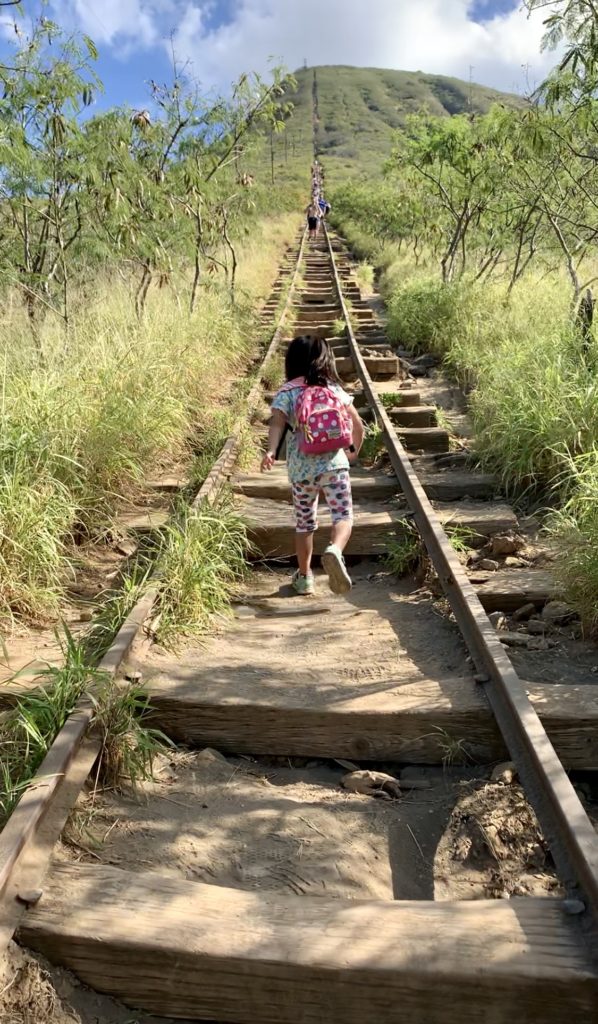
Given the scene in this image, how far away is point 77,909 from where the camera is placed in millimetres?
1909

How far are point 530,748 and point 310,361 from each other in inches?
92.1

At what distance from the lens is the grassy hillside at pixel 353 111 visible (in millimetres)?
89188

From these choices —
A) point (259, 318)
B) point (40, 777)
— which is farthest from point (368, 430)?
point (259, 318)

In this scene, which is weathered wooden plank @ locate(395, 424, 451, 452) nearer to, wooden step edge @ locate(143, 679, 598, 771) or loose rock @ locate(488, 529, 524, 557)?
loose rock @ locate(488, 529, 524, 557)

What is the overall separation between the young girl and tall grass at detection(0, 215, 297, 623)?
1286mm

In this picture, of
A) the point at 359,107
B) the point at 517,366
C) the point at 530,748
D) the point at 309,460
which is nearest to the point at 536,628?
the point at 530,748

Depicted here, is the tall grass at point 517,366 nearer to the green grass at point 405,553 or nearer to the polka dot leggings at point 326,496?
the green grass at point 405,553

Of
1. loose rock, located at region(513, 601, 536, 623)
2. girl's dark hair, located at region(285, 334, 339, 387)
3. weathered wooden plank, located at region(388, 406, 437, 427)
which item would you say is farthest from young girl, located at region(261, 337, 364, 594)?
weathered wooden plank, located at region(388, 406, 437, 427)

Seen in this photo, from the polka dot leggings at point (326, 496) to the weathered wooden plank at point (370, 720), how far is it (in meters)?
1.44

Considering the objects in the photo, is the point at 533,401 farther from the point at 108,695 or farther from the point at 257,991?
the point at 257,991

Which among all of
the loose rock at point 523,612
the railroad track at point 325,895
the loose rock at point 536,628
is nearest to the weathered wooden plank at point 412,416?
the railroad track at point 325,895

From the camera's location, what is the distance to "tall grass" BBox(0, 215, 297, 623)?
13.2ft

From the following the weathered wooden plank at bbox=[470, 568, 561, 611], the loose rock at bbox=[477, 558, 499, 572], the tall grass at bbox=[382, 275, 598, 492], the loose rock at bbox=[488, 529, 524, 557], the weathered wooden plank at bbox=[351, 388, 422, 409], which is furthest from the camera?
the weathered wooden plank at bbox=[351, 388, 422, 409]

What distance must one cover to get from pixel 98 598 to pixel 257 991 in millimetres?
2576
